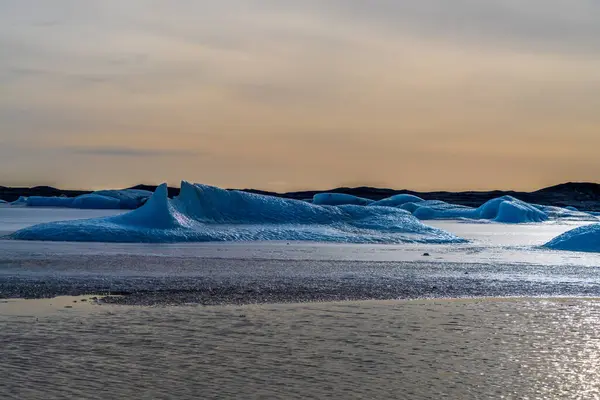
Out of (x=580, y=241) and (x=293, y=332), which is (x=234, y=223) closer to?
(x=580, y=241)

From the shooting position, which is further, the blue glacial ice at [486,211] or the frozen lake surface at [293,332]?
the blue glacial ice at [486,211]

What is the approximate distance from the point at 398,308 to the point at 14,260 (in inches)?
319

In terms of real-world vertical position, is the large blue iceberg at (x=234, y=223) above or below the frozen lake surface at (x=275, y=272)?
above

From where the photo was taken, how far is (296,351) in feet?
21.8

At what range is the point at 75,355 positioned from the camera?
20.9 ft

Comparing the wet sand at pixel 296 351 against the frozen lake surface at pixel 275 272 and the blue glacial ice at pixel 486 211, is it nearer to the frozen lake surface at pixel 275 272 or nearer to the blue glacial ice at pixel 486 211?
the frozen lake surface at pixel 275 272

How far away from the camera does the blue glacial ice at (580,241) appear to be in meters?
20.5

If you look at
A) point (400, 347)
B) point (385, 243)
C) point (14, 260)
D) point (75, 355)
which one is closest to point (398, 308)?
point (400, 347)

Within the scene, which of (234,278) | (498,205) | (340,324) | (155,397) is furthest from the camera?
(498,205)

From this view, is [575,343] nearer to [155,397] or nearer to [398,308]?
[398,308]

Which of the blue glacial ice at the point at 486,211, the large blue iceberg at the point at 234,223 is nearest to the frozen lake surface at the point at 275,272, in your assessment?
the large blue iceberg at the point at 234,223

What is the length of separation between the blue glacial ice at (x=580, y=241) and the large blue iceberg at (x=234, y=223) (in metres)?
3.40

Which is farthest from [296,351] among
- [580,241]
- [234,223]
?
[234,223]

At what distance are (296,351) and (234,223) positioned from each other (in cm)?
1760
